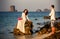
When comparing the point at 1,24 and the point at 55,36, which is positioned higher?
the point at 1,24

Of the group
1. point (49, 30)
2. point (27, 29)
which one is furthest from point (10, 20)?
point (49, 30)

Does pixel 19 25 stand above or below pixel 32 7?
below

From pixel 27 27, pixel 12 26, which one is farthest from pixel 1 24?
pixel 27 27

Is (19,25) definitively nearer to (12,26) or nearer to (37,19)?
(12,26)

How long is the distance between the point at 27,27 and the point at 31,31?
2.4 inches

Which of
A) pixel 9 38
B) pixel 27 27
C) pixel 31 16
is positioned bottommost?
pixel 9 38

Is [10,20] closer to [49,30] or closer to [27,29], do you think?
[27,29]

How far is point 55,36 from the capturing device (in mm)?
1665

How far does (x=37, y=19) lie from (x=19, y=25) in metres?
0.20

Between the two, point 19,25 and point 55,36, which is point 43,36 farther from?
point 19,25

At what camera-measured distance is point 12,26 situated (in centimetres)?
167

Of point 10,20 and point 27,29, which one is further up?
point 10,20

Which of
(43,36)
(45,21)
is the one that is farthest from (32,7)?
(43,36)

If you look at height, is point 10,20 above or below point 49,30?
above
